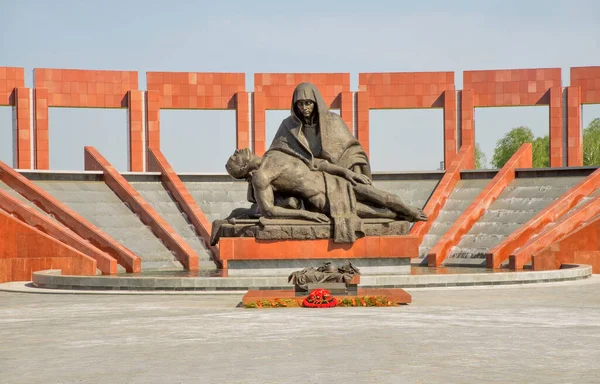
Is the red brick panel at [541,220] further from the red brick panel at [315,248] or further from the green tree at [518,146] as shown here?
the green tree at [518,146]

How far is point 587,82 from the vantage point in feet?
104

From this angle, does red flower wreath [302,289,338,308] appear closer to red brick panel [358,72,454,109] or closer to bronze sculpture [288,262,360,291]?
bronze sculpture [288,262,360,291]

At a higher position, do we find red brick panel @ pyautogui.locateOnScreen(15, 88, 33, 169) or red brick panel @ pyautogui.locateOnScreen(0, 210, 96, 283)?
red brick panel @ pyautogui.locateOnScreen(15, 88, 33, 169)

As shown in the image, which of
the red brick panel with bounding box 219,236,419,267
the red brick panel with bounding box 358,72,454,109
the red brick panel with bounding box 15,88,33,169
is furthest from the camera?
the red brick panel with bounding box 358,72,454,109

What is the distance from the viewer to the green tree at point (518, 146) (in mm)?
70900

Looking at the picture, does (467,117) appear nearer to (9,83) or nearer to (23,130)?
(23,130)

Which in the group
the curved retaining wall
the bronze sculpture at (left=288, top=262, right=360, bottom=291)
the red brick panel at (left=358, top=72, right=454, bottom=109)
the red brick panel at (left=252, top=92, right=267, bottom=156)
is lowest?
the curved retaining wall

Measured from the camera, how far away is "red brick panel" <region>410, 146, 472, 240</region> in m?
27.2

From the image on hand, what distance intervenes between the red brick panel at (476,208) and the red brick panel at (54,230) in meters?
8.20

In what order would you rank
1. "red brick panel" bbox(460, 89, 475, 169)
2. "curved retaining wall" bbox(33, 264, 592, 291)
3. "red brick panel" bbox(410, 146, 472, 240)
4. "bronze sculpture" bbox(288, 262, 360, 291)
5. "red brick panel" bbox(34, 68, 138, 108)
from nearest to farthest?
"bronze sculpture" bbox(288, 262, 360, 291), "curved retaining wall" bbox(33, 264, 592, 291), "red brick panel" bbox(410, 146, 472, 240), "red brick panel" bbox(34, 68, 138, 108), "red brick panel" bbox(460, 89, 475, 169)

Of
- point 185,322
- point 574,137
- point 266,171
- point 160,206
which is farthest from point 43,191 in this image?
point 574,137

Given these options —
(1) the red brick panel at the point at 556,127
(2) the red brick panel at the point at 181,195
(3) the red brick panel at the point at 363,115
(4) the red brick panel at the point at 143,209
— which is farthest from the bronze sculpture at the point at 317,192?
(1) the red brick panel at the point at 556,127

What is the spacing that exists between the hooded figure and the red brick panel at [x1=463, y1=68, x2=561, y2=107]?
1225 centimetres

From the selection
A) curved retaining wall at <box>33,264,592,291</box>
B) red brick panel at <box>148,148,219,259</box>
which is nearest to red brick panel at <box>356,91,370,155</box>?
red brick panel at <box>148,148,219,259</box>
